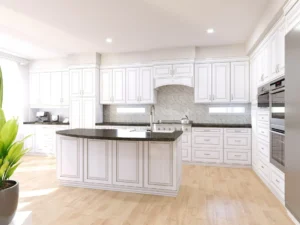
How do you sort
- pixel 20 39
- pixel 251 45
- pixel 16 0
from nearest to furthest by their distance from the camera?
pixel 16 0 → pixel 251 45 → pixel 20 39

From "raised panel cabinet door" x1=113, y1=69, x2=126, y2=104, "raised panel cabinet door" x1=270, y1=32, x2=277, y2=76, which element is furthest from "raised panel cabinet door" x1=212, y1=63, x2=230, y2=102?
"raised panel cabinet door" x1=113, y1=69, x2=126, y2=104

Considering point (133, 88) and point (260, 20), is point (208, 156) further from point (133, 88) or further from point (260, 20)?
point (260, 20)

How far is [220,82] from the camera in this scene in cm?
477

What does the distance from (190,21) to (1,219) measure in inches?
142

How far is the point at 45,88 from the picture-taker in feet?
19.6

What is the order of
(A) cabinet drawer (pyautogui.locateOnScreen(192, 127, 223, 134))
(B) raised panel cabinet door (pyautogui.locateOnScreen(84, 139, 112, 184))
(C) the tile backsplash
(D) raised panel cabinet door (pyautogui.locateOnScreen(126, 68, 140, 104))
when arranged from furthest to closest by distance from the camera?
(D) raised panel cabinet door (pyautogui.locateOnScreen(126, 68, 140, 104)), (C) the tile backsplash, (A) cabinet drawer (pyautogui.locateOnScreen(192, 127, 223, 134)), (B) raised panel cabinet door (pyautogui.locateOnScreen(84, 139, 112, 184))

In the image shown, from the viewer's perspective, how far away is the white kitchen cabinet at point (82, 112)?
5430mm

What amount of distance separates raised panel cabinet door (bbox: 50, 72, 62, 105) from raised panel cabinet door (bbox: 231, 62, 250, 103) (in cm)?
474

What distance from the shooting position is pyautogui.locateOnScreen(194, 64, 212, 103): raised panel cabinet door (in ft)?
15.9

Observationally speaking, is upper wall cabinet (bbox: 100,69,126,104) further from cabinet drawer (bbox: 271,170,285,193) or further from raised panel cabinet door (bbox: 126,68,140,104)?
cabinet drawer (bbox: 271,170,285,193)

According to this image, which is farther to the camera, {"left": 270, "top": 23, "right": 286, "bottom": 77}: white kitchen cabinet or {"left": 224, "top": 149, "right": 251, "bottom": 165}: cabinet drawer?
{"left": 224, "top": 149, "right": 251, "bottom": 165}: cabinet drawer

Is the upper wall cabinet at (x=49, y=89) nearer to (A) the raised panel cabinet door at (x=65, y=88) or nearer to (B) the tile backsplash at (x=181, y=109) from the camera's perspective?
(A) the raised panel cabinet door at (x=65, y=88)

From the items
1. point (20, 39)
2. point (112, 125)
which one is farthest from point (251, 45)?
point (20, 39)

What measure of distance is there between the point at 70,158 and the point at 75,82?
2846 mm
